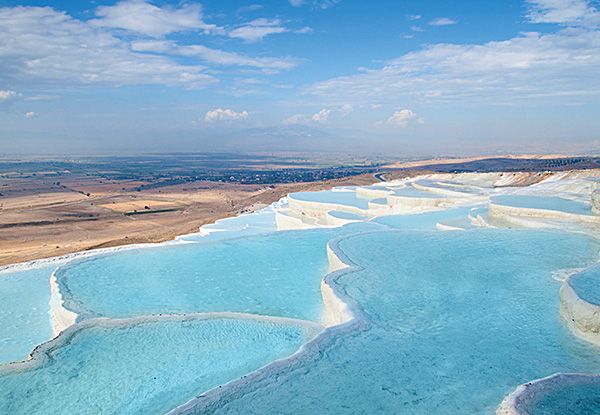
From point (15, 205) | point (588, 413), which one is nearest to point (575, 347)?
point (588, 413)

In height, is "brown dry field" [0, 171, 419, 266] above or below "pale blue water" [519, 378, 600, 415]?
below

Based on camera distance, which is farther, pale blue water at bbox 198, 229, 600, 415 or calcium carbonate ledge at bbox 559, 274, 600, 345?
calcium carbonate ledge at bbox 559, 274, 600, 345

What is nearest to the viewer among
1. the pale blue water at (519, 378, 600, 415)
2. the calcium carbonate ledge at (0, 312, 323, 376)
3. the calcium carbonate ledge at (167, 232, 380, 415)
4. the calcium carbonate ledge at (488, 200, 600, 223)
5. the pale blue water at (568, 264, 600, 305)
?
the pale blue water at (519, 378, 600, 415)

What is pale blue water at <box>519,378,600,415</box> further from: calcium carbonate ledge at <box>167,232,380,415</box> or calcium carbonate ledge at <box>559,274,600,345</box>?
calcium carbonate ledge at <box>167,232,380,415</box>

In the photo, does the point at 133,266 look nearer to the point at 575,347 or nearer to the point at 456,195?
the point at 575,347

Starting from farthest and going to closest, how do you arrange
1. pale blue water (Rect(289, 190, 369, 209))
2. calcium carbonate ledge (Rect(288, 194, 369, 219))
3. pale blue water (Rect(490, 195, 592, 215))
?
pale blue water (Rect(289, 190, 369, 209))
calcium carbonate ledge (Rect(288, 194, 369, 219))
pale blue water (Rect(490, 195, 592, 215))

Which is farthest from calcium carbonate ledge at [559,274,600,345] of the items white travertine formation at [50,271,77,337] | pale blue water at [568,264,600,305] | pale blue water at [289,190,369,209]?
pale blue water at [289,190,369,209]
